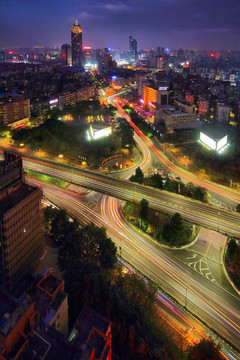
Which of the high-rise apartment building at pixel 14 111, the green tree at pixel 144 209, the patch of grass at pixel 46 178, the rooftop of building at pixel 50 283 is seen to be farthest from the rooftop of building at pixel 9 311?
the high-rise apartment building at pixel 14 111

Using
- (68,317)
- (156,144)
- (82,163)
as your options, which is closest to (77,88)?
(156,144)

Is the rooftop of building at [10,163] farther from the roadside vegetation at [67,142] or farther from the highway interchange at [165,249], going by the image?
→ the roadside vegetation at [67,142]

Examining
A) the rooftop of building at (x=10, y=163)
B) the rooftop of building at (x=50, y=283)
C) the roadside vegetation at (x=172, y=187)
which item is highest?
the rooftop of building at (x=10, y=163)

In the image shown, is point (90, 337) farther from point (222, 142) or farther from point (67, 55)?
point (67, 55)

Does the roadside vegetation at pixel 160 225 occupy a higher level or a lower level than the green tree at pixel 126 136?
lower

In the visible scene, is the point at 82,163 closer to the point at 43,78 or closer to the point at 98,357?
the point at 98,357

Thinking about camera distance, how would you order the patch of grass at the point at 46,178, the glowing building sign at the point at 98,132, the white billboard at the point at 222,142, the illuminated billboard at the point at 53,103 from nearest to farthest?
the patch of grass at the point at 46,178 → the white billboard at the point at 222,142 → the glowing building sign at the point at 98,132 → the illuminated billboard at the point at 53,103

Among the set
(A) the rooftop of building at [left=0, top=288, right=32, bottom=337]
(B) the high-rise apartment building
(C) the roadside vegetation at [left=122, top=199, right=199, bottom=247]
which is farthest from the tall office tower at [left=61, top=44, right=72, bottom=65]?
(A) the rooftop of building at [left=0, top=288, right=32, bottom=337]

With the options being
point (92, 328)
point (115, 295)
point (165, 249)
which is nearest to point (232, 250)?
point (165, 249)
